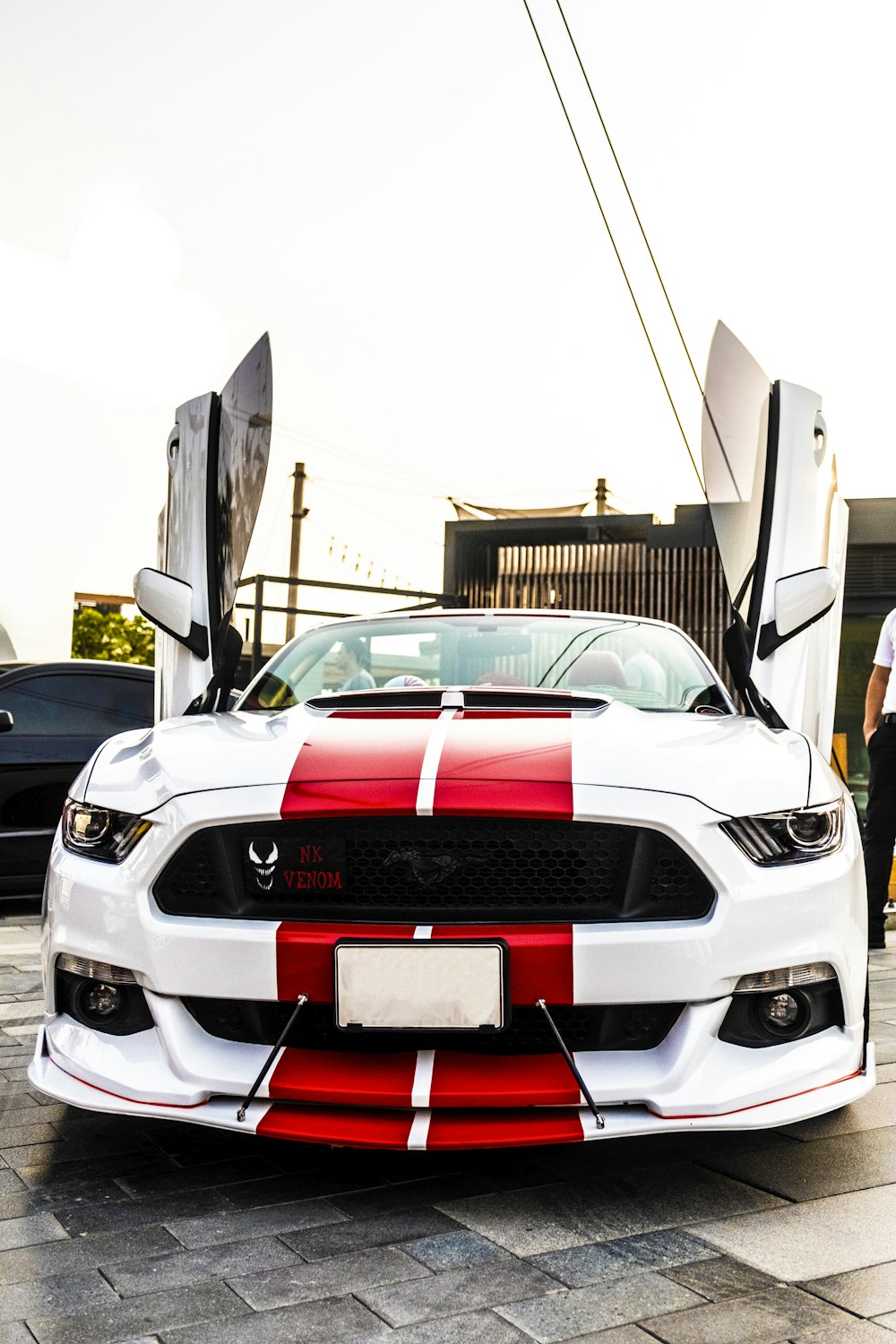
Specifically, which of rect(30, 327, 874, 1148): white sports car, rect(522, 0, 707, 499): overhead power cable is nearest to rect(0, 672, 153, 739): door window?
rect(522, 0, 707, 499): overhead power cable

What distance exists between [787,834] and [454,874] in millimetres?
670

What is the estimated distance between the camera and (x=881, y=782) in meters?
5.50

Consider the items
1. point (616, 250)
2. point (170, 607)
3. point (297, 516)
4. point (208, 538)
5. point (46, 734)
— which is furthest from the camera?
point (297, 516)

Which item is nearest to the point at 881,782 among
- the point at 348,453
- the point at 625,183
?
the point at 625,183

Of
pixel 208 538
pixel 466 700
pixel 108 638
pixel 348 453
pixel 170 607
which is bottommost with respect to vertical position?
pixel 466 700

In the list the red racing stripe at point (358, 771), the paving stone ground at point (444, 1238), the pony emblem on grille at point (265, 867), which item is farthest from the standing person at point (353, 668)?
the paving stone ground at point (444, 1238)

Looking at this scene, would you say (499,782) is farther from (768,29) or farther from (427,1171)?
(768,29)

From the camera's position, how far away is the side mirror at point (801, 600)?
3.26 metres

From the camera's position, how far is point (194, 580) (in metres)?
3.60

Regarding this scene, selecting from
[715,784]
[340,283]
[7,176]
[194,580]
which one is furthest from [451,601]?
[715,784]

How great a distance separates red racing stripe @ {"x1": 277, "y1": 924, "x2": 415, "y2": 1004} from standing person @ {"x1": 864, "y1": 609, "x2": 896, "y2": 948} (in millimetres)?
3620

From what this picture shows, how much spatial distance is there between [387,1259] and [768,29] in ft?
23.3

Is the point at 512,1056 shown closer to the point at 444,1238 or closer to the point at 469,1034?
the point at 469,1034

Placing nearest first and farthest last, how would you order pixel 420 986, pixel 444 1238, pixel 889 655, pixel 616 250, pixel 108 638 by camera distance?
pixel 444 1238
pixel 420 986
pixel 889 655
pixel 616 250
pixel 108 638
